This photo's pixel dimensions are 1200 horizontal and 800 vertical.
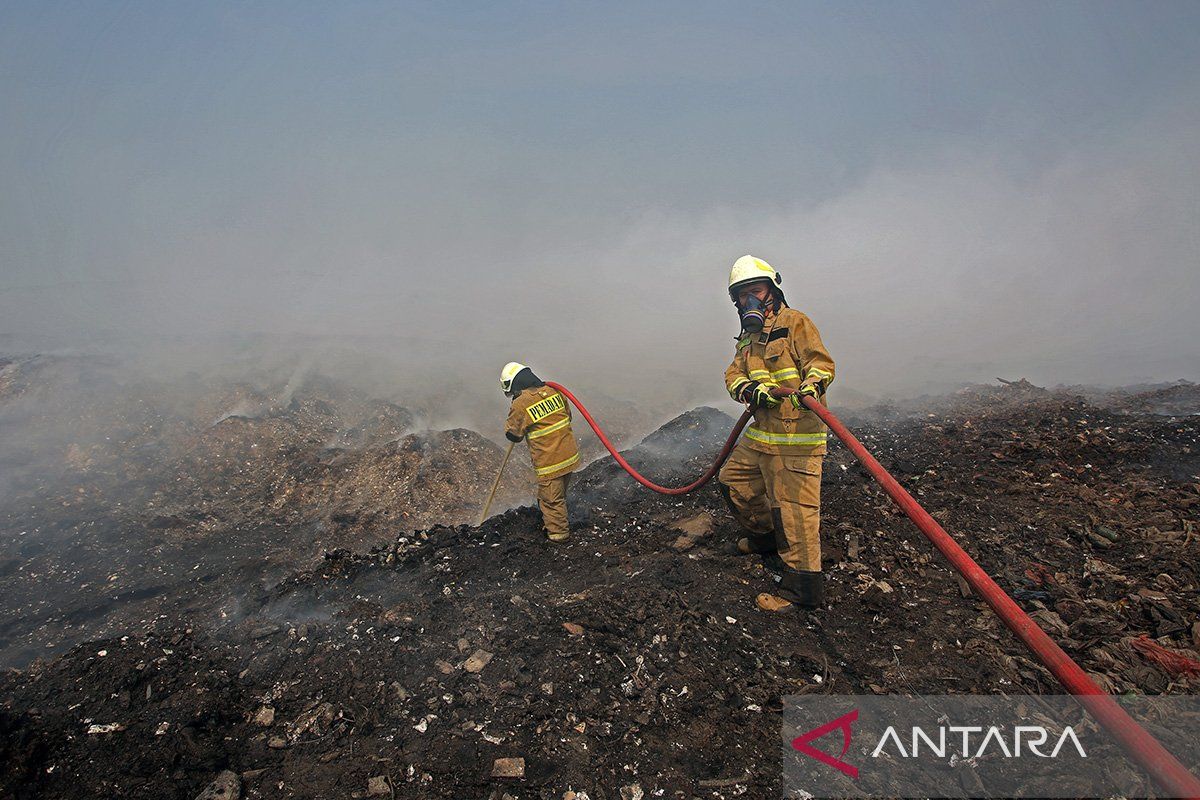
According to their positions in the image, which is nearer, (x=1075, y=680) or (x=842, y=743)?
(x=1075, y=680)

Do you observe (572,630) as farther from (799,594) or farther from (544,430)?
(544,430)

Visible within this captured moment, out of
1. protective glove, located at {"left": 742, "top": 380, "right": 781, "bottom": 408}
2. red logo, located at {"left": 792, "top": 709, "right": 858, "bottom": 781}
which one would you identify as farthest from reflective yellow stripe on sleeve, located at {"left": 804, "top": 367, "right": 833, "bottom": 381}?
red logo, located at {"left": 792, "top": 709, "right": 858, "bottom": 781}

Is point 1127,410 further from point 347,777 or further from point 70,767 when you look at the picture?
point 70,767

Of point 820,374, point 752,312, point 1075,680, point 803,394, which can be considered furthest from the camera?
point 752,312

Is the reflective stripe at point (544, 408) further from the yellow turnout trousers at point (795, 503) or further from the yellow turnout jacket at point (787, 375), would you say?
the yellow turnout trousers at point (795, 503)

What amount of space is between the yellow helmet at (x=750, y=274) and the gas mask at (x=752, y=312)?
0.37ft

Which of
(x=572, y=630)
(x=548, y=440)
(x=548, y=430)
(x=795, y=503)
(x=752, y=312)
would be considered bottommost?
(x=572, y=630)

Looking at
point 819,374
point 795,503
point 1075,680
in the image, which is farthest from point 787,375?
point 1075,680

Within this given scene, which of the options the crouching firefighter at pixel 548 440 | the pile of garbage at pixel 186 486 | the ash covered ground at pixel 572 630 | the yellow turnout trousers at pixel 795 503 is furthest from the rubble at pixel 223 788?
the yellow turnout trousers at pixel 795 503

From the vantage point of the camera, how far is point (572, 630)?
3943 mm

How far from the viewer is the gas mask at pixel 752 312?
4.59m

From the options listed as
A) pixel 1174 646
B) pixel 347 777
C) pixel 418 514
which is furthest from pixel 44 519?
pixel 1174 646

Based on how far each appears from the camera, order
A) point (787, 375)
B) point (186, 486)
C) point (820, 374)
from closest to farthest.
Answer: point (820, 374) → point (787, 375) → point (186, 486)

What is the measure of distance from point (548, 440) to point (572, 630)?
268cm
